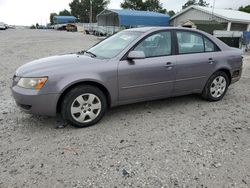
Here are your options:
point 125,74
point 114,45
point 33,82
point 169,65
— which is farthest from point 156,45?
point 33,82

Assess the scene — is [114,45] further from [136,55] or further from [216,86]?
[216,86]

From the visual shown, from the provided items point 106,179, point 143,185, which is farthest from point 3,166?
point 143,185

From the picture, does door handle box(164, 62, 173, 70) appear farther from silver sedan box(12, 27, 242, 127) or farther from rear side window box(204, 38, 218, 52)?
rear side window box(204, 38, 218, 52)

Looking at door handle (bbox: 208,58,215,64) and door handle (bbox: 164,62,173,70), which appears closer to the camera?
door handle (bbox: 164,62,173,70)

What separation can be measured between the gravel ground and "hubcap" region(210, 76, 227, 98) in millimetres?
486

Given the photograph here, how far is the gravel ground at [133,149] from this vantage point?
2371 millimetres

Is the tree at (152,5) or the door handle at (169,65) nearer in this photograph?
the door handle at (169,65)

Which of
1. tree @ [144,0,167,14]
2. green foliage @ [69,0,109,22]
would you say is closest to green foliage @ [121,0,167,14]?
tree @ [144,0,167,14]

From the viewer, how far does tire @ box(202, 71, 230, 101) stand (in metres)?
4.51

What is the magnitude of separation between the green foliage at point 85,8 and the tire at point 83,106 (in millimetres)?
79563

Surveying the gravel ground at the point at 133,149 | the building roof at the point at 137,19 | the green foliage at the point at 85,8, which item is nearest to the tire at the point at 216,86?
the gravel ground at the point at 133,149

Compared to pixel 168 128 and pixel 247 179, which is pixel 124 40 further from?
pixel 247 179

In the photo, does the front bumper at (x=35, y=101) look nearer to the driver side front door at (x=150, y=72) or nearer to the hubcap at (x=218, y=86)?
the driver side front door at (x=150, y=72)

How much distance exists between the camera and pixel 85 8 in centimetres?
8006
